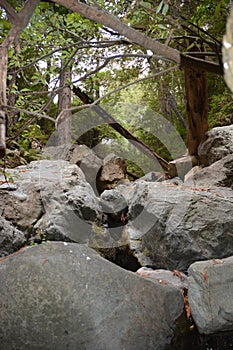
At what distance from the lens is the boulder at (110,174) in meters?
8.47

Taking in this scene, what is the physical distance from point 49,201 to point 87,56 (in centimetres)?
204

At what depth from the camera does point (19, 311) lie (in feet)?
8.01

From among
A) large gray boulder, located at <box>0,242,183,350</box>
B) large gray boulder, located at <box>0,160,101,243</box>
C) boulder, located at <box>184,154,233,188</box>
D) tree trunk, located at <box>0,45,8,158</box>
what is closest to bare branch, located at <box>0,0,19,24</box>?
tree trunk, located at <box>0,45,8,158</box>

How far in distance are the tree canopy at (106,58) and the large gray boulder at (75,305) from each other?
102 cm

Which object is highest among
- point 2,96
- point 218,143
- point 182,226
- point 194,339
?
point 2,96

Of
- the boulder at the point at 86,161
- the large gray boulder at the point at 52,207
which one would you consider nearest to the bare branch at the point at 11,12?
the large gray boulder at the point at 52,207

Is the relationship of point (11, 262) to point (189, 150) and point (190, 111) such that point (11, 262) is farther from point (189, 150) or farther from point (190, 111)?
point (189, 150)

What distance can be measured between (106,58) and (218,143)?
425cm

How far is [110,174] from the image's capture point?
8539mm

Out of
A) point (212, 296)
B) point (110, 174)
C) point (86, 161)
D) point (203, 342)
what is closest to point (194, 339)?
point (203, 342)

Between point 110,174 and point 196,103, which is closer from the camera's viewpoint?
point 196,103

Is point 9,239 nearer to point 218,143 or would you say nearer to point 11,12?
point 11,12

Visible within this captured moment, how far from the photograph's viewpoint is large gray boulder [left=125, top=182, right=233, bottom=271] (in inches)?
156

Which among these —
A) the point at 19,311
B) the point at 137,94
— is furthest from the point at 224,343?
the point at 137,94
